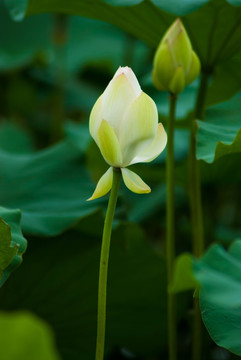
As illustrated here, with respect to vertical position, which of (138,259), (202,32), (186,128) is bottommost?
(138,259)

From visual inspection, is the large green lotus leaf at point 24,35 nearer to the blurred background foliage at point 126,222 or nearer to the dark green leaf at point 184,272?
the blurred background foliage at point 126,222

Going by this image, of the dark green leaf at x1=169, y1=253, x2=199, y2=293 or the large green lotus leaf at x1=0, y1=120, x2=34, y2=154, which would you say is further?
the large green lotus leaf at x1=0, y1=120, x2=34, y2=154

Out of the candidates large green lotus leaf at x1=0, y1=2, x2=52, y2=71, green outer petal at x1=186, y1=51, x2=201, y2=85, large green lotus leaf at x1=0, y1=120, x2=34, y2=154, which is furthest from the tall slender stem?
large green lotus leaf at x1=0, y1=2, x2=52, y2=71

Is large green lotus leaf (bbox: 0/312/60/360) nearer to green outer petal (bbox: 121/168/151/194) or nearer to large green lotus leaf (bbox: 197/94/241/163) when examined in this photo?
green outer petal (bbox: 121/168/151/194)

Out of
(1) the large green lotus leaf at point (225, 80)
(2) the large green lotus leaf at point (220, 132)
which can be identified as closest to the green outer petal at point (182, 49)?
(2) the large green lotus leaf at point (220, 132)

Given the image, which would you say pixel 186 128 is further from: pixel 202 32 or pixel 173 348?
pixel 173 348

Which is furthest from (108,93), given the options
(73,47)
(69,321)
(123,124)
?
(73,47)

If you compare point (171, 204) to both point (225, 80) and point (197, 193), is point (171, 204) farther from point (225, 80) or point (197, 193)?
point (225, 80)
